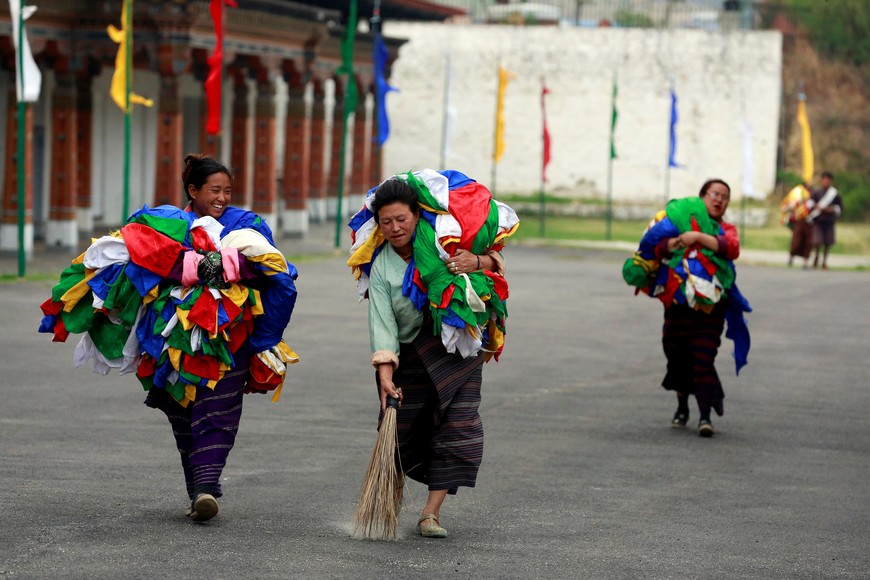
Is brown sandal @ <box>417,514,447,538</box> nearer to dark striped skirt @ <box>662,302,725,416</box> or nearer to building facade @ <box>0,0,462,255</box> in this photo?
dark striped skirt @ <box>662,302,725,416</box>

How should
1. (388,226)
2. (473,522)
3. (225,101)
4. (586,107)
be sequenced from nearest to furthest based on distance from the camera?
(388,226) < (473,522) < (225,101) < (586,107)

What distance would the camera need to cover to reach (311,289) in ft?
67.2

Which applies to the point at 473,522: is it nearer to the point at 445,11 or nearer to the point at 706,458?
the point at 706,458

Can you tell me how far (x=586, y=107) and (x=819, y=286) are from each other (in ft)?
61.7

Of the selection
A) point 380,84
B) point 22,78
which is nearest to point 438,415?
point 22,78

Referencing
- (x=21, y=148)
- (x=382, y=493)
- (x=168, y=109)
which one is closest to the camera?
(x=382, y=493)

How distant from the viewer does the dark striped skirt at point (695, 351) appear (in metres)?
10.6

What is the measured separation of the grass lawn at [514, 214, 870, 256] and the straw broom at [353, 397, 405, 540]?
26263 millimetres

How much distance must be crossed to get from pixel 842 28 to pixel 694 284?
1503 inches

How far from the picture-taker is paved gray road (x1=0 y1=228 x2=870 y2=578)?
249 inches

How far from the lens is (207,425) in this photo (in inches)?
268

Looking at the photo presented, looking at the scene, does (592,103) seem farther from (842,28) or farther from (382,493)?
(382,493)

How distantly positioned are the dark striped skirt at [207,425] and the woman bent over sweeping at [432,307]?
26.3 inches

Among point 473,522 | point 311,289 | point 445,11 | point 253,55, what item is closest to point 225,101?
point 253,55
